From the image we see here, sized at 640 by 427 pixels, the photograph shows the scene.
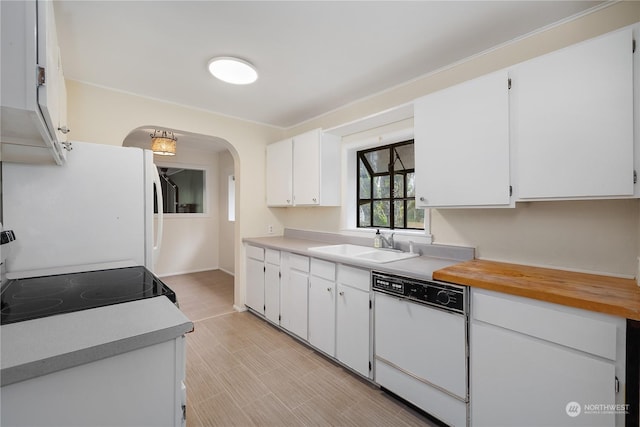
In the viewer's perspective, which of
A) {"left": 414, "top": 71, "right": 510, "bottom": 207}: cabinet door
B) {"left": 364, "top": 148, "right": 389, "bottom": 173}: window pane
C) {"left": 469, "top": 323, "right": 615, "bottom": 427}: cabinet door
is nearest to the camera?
{"left": 469, "top": 323, "right": 615, "bottom": 427}: cabinet door

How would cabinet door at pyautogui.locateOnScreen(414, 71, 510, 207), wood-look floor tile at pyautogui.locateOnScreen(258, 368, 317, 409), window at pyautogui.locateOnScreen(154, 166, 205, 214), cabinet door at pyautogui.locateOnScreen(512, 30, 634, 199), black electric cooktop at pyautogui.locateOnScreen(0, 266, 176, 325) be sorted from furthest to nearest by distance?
window at pyautogui.locateOnScreen(154, 166, 205, 214), wood-look floor tile at pyautogui.locateOnScreen(258, 368, 317, 409), cabinet door at pyautogui.locateOnScreen(414, 71, 510, 207), cabinet door at pyautogui.locateOnScreen(512, 30, 634, 199), black electric cooktop at pyautogui.locateOnScreen(0, 266, 176, 325)

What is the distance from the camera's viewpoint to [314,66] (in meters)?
2.24

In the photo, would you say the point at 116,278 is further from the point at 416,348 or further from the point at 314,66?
the point at 314,66

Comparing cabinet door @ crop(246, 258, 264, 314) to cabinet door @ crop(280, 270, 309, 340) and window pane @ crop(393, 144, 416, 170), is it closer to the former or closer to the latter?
cabinet door @ crop(280, 270, 309, 340)

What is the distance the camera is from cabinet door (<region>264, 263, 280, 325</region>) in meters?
2.90

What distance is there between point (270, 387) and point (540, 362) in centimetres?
167

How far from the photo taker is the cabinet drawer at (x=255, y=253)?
10.4ft

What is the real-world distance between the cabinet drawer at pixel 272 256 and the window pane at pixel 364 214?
3.20 feet

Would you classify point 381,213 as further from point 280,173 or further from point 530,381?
point 530,381

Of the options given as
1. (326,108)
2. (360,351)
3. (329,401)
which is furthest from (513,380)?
(326,108)

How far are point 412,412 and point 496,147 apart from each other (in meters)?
1.74

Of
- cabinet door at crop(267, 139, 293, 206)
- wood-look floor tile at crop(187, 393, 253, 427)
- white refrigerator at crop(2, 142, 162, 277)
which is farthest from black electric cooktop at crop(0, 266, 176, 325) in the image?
cabinet door at crop(267, 139, 293, 206)

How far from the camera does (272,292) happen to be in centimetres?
298

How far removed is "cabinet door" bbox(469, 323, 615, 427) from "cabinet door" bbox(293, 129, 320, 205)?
6.40 ft
